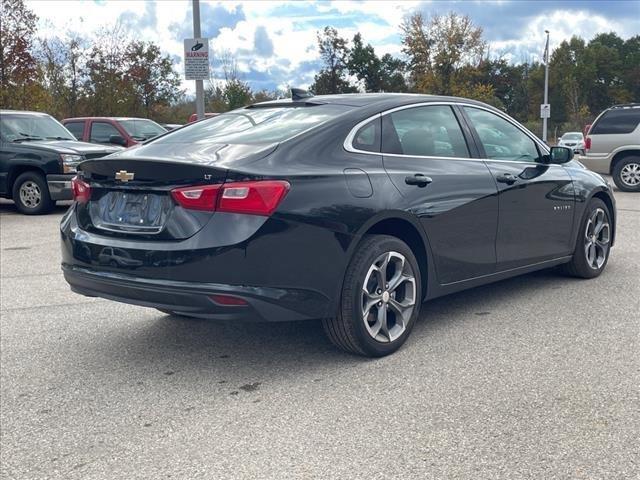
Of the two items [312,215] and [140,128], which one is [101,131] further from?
[312,215]

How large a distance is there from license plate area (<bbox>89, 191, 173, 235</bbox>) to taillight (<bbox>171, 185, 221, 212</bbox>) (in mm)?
98

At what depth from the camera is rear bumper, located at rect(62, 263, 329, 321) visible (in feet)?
12.5

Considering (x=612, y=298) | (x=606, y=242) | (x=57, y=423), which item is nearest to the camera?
(x=57, y=423)

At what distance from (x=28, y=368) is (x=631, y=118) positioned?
44.9 ft

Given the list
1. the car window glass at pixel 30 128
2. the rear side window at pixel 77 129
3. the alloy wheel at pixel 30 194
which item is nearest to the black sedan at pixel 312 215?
the alloy wheel at pixel 30 194

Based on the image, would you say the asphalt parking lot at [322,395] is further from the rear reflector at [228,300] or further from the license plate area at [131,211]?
the license plate area at [131,211]

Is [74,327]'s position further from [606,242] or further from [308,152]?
[606,242]

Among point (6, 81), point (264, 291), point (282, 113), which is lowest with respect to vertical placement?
point (264, 291)

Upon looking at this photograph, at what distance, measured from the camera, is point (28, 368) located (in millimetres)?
4426

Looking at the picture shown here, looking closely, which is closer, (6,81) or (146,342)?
(146,342)

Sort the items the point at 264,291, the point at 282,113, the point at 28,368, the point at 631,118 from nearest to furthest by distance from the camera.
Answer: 1. the point at 264,291
2. the point at 28,368
3. the point at 282,113
4. the point at 631,118

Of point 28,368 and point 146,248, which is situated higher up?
point 146,248

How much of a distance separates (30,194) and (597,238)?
31.5ft

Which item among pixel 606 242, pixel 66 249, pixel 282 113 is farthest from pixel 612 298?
pixel 66 249
